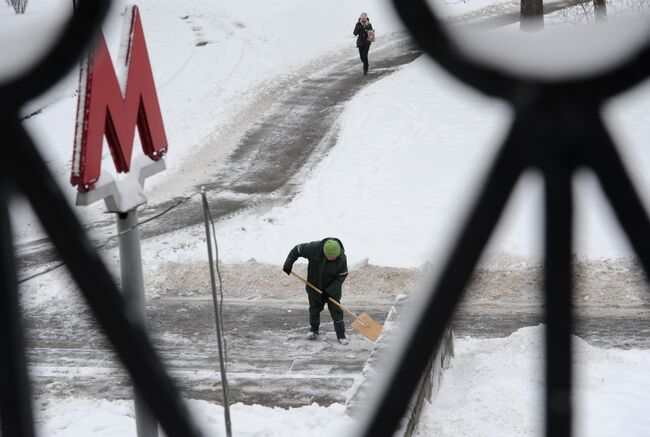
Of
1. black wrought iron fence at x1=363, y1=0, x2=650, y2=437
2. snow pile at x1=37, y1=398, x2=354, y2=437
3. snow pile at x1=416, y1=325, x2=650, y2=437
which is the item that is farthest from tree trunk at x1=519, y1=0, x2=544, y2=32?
snow pile at x1=37, y1=398, x2=354, y2=437

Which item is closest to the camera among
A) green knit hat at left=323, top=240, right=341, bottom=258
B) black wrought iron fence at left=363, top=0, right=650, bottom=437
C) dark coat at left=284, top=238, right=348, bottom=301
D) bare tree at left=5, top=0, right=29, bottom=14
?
black wrought iron fence at left=363, top=0, right=650, bottom=437

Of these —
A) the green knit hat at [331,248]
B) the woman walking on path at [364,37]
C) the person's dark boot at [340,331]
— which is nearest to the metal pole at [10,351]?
the green knit hat at [331,248]

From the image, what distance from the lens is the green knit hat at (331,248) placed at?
33.7 feet

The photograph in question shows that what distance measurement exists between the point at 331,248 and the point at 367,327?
93cm

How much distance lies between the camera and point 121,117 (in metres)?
4.81

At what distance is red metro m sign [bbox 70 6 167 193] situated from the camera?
375 cm

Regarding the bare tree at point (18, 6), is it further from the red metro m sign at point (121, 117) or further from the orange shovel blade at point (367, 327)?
the orange shovel blade at point (367, 327)

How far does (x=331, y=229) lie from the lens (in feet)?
45.1

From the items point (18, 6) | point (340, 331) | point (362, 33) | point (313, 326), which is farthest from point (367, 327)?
point (362, 33)

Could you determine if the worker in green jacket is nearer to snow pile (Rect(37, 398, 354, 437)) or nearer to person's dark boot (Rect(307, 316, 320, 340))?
person's dark boot (Rect(307, 316, 320, 340))

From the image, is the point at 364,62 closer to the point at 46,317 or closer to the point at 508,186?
the point at 46,317

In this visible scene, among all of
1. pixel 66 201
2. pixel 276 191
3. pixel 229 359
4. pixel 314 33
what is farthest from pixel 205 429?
pixel 314 33

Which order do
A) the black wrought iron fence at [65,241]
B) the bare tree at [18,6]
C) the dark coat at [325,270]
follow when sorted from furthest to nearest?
the dark coat at [325,270] < the bare tree at [18,6] < the black wrought iron fence at [65,241]

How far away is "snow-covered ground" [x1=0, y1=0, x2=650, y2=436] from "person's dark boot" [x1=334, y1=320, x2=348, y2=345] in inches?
54.8
